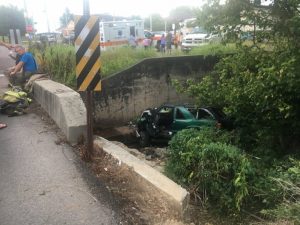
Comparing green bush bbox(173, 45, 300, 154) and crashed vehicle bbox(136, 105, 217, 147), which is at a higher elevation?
green bush bbox(173, 45, 300, 154)

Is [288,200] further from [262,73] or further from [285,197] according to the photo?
[262,73]

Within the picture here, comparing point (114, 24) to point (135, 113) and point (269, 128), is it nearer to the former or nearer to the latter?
point (135, 113)

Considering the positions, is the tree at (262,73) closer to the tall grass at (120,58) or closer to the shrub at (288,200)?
the shrub at (288,200)

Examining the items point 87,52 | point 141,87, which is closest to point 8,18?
point 141,87

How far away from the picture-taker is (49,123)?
8.20 meters

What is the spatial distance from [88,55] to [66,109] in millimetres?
1542

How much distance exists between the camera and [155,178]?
509cm

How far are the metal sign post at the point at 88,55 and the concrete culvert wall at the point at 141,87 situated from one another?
11184 millimetres

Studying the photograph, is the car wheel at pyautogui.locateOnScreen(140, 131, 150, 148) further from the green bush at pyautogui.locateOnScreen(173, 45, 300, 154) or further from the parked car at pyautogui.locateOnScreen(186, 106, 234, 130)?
the green bush at pyautogui.locateOnScreen(173, 45, 300, 154)

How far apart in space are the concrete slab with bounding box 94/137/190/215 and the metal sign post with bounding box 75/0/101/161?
1.40ft

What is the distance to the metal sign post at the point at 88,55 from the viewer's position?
585 cm

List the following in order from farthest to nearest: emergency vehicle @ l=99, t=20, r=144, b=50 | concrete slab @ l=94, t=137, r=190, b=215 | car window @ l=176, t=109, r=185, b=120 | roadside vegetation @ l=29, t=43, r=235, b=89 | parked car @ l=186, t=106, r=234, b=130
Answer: emergency vehicle @ l=99, t=20, r=144, b=50 < car window @ l=176, t=109, r=185, b=120 < parked car @ l=186, t=106, r=234, b=130 < roadside vegetation @ l=29, t=43, r=235, b=89 < concrete slab @ l=94, t=137, r=190, b=215

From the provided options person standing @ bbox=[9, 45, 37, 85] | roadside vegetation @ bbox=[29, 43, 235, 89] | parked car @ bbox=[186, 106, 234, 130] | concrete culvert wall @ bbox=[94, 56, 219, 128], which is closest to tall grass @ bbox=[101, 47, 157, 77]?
roadside vegetation @ bbox=[29, 43, 235, 89]

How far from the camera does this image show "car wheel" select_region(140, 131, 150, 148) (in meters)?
15.3
